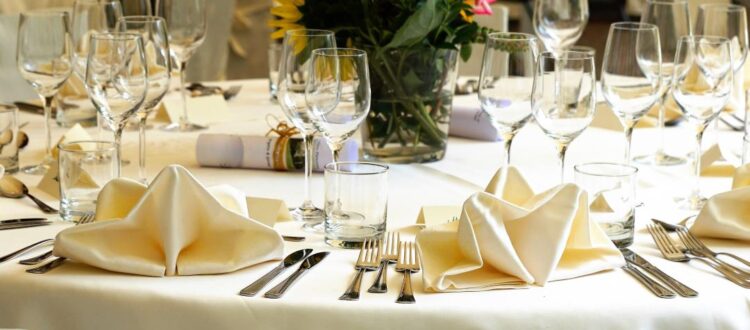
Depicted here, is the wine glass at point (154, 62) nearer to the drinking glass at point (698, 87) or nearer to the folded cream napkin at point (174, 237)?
the folded cream napkin at point (174, 237)

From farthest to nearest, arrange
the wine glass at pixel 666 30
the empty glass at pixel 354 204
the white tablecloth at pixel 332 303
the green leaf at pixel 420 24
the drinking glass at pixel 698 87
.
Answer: the wine glass at pixel 666 30 < the green leaf at pixel 420 24 < the drinking glass at pixel 698 87 < the empty glass at pixel 354 204 < the white tablecloth at pixel 332 303

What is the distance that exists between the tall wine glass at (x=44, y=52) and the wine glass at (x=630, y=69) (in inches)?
38.5

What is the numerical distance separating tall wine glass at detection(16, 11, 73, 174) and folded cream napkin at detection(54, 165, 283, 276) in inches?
22.9

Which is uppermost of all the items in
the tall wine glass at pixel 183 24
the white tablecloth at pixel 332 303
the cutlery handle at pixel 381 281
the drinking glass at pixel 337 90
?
the tall wine glass at pixel 183 24

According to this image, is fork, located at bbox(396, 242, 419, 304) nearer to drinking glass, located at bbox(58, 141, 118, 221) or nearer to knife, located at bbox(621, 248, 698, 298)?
knife, located at bbox(621, 248, 698, 298)

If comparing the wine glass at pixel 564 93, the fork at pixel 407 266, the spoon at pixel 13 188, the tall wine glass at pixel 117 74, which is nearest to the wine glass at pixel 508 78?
the wine glass at pixel 564 93

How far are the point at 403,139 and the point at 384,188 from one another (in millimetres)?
567

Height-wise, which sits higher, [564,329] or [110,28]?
[110,28]

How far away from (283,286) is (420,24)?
28.4 inches

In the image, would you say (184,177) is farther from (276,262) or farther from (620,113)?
(620,113)

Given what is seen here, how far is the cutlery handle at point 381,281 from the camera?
49.5 inches

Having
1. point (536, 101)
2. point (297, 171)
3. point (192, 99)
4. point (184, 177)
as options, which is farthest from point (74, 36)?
point (536, 101)

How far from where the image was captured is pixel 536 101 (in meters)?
1.55

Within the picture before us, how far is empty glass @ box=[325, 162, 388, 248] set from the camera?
1433 millimetres
